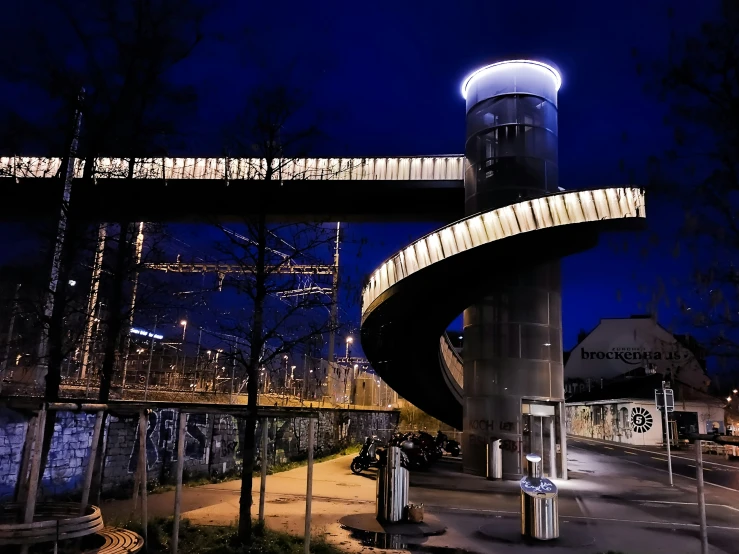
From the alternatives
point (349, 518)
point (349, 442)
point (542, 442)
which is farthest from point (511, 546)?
point (349, 442)

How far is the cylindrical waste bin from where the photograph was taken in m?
18.6

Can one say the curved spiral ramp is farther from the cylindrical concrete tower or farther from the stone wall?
the stone wall

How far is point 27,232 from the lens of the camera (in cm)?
779

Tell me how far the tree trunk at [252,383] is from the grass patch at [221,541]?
0.97 feet

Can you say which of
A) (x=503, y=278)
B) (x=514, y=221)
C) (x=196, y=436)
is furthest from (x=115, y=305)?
(x=503, y=278)

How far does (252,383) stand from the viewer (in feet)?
29.1

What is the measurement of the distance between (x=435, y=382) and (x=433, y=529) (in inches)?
516

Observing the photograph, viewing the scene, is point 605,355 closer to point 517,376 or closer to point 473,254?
point 517,376

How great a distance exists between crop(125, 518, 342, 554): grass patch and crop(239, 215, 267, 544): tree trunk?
0.29m

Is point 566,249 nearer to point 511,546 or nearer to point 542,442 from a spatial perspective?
point 542,442

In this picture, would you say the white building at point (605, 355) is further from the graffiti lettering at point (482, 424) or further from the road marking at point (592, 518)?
the road marking at point (592, 518)

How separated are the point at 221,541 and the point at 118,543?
6.28 feet

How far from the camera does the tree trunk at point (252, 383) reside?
27.2 ft

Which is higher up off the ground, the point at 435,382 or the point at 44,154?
the point at 44,154
